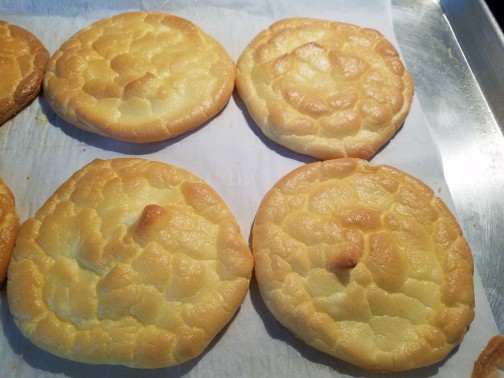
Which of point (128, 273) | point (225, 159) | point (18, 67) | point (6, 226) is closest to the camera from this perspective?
point (128, 273)

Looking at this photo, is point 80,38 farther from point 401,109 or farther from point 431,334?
point 431,334

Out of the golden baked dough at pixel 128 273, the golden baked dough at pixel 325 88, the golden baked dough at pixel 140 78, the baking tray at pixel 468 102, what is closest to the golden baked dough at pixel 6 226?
the golden baked dough at pixel 128 273

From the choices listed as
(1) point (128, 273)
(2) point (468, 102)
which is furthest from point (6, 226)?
(2) point (468, 102)

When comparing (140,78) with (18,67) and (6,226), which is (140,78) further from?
(6,226)

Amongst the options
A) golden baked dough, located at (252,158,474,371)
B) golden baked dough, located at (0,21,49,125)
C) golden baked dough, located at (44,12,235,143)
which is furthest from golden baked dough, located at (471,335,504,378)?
golden baked dough, located at (0,21,49,125)

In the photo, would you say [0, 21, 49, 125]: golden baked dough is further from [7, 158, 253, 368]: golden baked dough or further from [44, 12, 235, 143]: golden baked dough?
[7, 158, 253, 368]: golden baked dough
